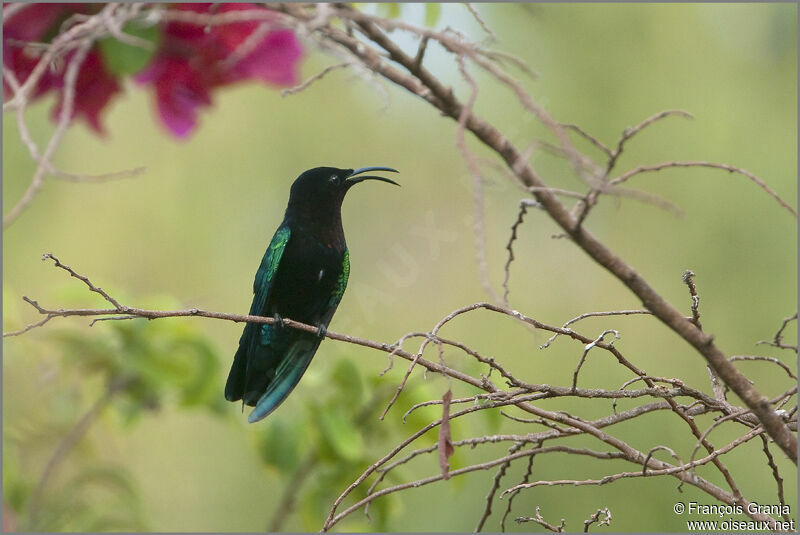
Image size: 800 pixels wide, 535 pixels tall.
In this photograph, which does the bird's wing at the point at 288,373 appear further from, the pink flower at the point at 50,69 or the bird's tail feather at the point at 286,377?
the pink flower at the point at 50,69

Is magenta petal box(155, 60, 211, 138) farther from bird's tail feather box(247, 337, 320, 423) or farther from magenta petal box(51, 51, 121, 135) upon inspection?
bird's tail feather box(247, 337, 320, 423)

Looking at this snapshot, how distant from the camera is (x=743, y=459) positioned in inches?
108

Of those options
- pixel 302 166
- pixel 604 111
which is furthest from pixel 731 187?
pixel 302 166

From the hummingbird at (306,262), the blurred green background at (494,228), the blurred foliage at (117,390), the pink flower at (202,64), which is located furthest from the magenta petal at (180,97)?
the blurred green background at (494,228)

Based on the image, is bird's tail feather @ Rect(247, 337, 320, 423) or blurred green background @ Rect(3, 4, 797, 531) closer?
bird's tail feather @ Rect(247, 337, 320, 423)

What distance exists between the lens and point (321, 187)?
4.50 ft

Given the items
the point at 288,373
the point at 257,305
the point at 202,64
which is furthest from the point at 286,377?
the point at 202,64

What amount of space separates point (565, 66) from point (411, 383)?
6.99 ft

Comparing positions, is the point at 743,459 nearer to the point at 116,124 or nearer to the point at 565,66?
the point at 565,66

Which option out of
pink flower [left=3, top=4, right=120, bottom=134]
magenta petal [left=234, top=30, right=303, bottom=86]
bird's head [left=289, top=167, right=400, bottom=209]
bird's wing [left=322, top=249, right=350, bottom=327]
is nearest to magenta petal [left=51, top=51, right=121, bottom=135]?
pink flower [left=3, top=4, right=120, bottom=134]

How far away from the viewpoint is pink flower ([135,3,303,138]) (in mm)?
1212

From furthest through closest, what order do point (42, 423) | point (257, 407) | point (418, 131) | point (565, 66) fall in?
point (565, 66) < point (418, 131) < point (42, 423) < point (257, 407)

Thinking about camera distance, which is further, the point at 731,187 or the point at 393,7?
the point at 731,187

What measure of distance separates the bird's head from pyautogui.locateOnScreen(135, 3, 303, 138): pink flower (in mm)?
176
